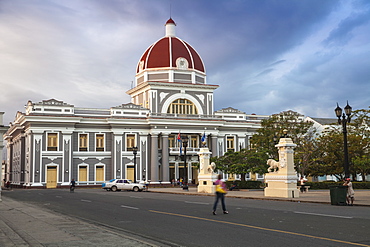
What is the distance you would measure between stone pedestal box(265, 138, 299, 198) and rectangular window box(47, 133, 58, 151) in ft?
128

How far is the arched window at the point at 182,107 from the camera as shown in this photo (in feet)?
228

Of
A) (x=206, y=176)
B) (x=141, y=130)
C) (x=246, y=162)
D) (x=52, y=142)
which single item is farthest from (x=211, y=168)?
(x=52, y=142)

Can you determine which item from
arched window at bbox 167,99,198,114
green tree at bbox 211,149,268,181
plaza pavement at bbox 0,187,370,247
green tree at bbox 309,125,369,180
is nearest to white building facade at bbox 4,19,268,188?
arched window at bbox 167,99,198,114

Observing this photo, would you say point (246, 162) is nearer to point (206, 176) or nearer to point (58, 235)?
point (206, 176)

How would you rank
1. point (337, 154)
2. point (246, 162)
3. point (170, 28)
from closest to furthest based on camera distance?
point (246, 162), point (337, 154), point (170, 28)

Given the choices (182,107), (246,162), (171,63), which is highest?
(171,63)

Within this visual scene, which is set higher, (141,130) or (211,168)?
(141,130)

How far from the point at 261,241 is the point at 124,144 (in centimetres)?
5597

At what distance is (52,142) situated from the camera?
6247cm

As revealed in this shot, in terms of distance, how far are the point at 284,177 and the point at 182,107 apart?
41.5m

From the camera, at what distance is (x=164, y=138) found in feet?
217

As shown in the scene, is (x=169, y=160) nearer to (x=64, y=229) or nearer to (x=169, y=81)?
(x=169, y=81)

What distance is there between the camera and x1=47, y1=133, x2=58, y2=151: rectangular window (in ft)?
204

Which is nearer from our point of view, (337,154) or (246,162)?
(246,162)
